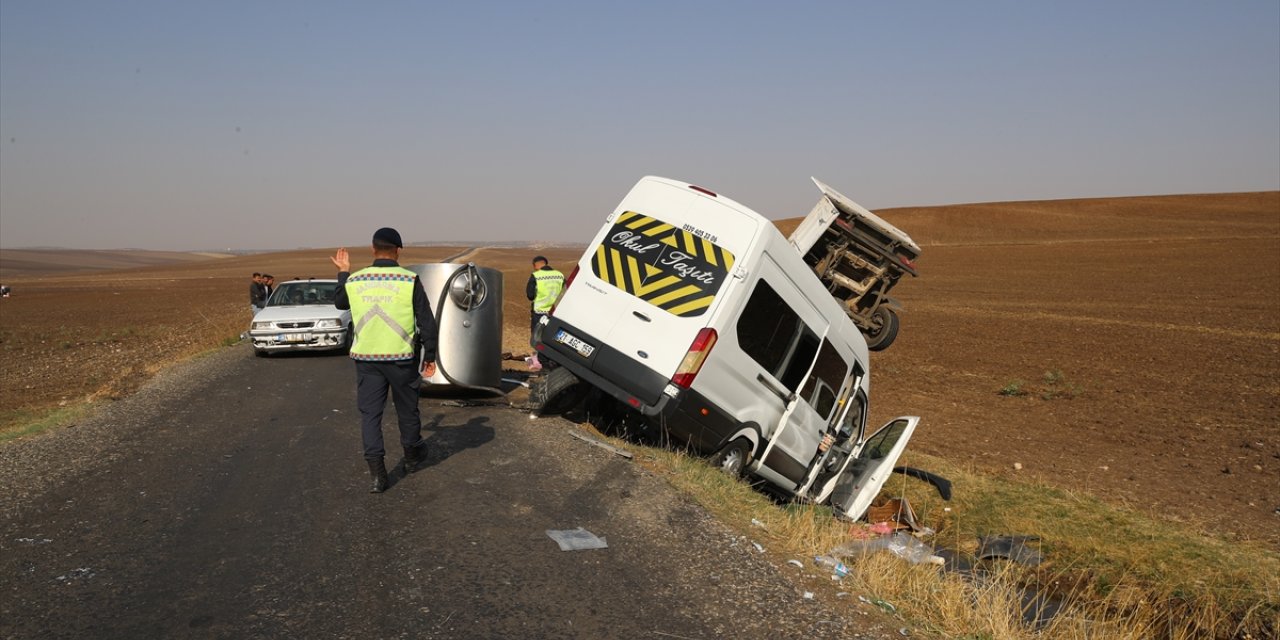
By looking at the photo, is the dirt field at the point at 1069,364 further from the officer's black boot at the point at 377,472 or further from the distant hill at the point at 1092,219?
the distant hill at the point at 1092,219

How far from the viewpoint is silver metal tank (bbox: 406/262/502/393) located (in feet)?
33.4

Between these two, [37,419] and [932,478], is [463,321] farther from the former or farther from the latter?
[932,478]

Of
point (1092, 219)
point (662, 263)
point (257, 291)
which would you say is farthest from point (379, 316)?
point (1092, 219)

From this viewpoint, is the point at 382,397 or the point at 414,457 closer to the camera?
the point at 382,397

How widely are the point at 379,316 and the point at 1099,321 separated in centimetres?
2496

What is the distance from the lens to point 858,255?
11.9 m

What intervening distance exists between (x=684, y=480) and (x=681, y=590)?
2.21m

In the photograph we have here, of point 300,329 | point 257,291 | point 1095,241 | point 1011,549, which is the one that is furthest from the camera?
point 1095,241

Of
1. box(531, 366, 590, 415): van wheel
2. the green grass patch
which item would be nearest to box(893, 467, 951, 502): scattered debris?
box(531, 366, 590, 415): van wheel

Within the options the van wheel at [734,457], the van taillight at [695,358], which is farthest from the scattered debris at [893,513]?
the van taillight at [695,358]

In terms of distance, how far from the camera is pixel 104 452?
24.0 ft

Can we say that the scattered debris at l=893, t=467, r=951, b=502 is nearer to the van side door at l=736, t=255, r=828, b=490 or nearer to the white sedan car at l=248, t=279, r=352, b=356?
the van side door at l=736, t=255, r=828, b=490

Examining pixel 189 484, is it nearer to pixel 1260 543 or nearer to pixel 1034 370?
→ pixel 1260 543

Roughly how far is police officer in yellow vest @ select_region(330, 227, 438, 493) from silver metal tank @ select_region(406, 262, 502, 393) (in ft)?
12.0
